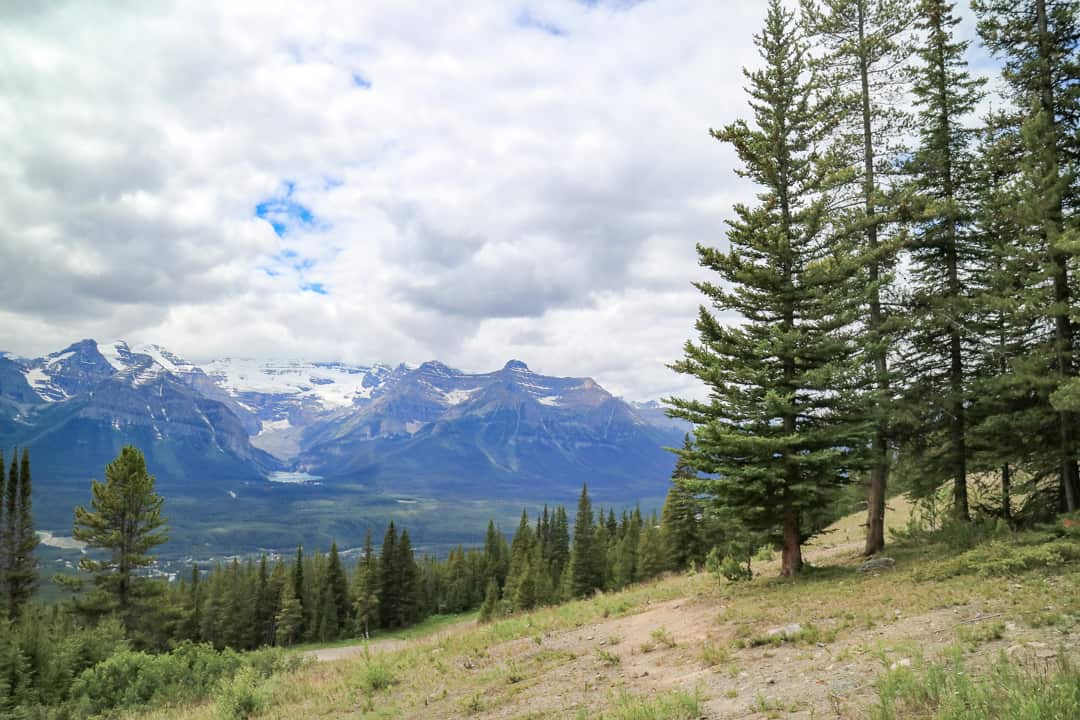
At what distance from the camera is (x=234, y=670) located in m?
18.2

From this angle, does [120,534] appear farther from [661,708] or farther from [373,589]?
[373,589]

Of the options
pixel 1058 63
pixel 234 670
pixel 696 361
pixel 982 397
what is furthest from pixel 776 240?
pixel 234 670

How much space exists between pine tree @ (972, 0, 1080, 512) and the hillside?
194 inches

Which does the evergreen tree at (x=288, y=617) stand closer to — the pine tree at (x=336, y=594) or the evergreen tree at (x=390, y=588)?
the pine tree at (x=336, y=594)

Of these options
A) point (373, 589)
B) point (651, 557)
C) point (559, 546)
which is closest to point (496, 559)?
point (559, 546)

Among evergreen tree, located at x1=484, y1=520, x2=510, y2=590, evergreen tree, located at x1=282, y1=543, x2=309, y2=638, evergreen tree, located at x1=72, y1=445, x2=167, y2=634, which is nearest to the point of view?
evergreen tree, located at x1=72, y1=445, x2=167, y2=634

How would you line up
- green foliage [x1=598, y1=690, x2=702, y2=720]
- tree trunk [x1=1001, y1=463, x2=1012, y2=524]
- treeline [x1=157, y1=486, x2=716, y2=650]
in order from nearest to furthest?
1. green foliage [x1=598, y1=690, x2=702, y2=720]
2. tree trunk [x1=1001, y1=463, x2=1012, y2=524]
3. treeline [x1=157, y1=486, x2=716, y2=650]

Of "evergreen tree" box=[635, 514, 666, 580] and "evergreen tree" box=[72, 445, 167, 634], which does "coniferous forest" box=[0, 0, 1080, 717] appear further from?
"evergreen tree" box=[635, 514, 666, 580]

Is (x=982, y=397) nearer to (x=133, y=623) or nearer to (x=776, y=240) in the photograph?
(x=776, y=240)

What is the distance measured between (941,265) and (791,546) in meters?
11.1

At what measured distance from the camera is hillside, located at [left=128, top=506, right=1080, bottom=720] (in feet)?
24.9

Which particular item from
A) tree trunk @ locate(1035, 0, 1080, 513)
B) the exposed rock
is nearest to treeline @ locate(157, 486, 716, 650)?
tree trunk @ locate(1035, 0, 1080, 513)

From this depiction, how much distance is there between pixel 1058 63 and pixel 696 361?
14269 mm

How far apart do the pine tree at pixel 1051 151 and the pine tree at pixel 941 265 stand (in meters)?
1.41
